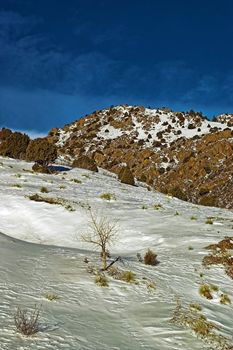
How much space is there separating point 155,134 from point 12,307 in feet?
237

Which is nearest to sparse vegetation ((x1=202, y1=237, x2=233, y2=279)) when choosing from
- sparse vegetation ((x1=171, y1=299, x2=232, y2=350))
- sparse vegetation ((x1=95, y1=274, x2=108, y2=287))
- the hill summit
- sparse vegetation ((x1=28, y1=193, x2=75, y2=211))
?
sparse vegetation ((x1=171, y1=299, x2=232, y2=350))

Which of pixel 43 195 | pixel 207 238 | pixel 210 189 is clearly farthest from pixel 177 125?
pixel 207 238

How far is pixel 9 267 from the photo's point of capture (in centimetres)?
1438

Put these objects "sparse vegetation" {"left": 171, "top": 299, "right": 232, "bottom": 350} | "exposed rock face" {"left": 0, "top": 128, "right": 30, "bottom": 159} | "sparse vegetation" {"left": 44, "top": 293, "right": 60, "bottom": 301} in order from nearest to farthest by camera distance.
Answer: "sparse vegetation" {"left": 171, "top": 299, "right": 232, "bottom": 350}
"sparse vegetation" {"left": 44, "top": 293, "right": 60, "bottom": 301}
"exposed rock face" {"left": 0, "top": 128, "right": 30, "bottom": 159}

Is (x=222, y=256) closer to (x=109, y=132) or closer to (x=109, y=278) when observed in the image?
(x=109, y=278)

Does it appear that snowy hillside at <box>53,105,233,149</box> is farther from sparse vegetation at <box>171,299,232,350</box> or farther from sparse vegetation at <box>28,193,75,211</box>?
sparse vegetation at <box>171,299,232,350</box>

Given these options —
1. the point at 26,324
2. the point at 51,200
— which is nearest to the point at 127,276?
the point at 26,324

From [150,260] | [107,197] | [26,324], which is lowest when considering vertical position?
[26,324]

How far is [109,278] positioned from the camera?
575 inches

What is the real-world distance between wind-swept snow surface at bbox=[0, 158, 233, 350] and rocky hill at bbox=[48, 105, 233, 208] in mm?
25271

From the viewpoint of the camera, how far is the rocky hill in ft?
199

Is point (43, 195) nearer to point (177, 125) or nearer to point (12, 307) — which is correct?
point (12, 307)

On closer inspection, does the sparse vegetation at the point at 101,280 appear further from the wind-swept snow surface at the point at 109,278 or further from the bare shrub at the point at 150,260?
the bare shrub at the point at 150,260

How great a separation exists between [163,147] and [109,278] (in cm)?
6188
